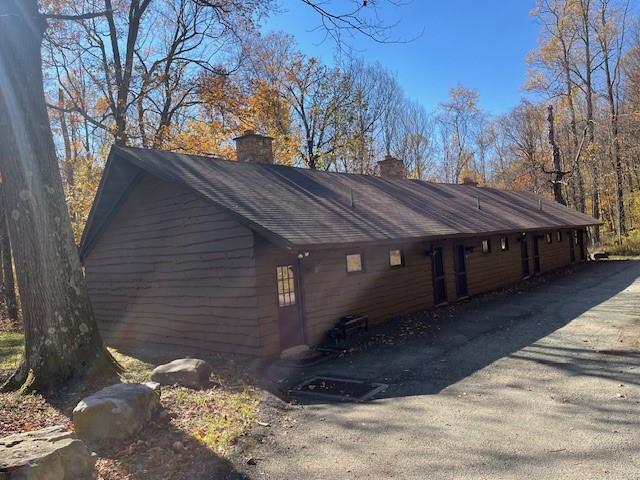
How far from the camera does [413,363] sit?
8.01m

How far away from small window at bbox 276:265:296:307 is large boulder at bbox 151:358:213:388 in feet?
8.09

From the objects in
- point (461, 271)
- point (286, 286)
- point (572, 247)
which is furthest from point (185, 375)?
point (572, 247)

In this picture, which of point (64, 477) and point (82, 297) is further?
point (82, 297)

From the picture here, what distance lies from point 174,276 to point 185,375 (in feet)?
13.2

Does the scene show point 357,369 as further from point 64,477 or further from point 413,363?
point 64,477

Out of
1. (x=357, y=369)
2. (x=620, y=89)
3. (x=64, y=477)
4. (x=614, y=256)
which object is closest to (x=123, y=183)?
(x=357, y=369)

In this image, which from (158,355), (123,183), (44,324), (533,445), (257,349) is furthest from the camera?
(123,183)

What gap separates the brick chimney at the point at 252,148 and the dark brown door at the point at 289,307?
558 cm

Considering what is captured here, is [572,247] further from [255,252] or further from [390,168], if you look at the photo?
[255,252]

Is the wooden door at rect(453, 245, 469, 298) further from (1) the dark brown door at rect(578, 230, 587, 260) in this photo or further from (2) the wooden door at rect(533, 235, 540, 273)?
(1) the dark brown door at rect(578, 230, 587, 260)

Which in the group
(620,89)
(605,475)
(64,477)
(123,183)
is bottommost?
(605,475)

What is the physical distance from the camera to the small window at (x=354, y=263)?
35.0 ft

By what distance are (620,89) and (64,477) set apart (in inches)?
1527

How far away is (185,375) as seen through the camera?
274 inches
